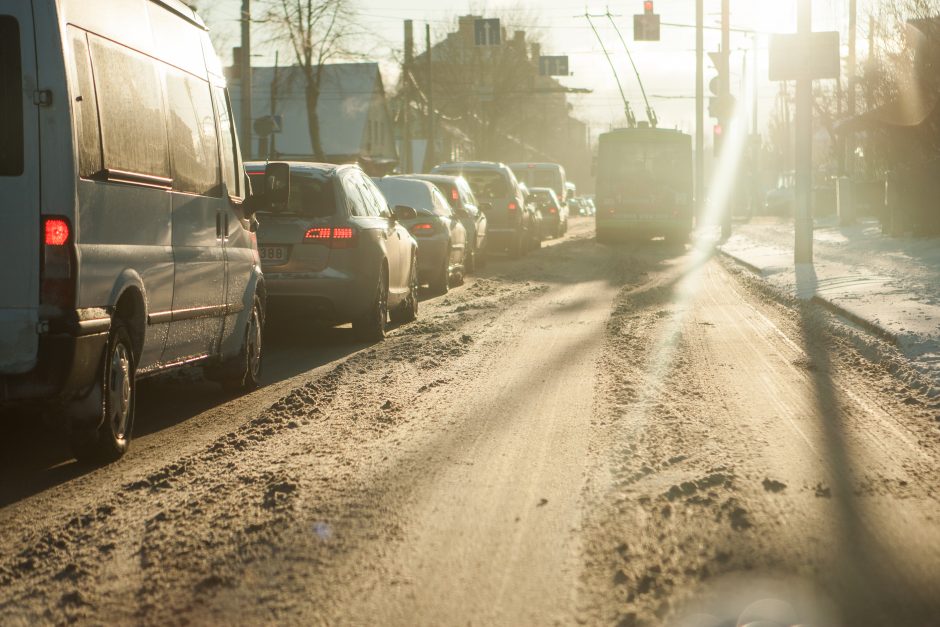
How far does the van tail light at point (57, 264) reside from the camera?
18.5ft

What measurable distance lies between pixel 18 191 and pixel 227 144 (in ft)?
10.5

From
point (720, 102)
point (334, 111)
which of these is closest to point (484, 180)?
point (720, 102)

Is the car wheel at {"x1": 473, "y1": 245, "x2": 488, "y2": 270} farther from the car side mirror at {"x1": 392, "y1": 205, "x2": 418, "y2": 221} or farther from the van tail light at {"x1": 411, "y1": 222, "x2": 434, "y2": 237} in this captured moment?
the car side mirror at {"x1": 392, "y1": 205, "x2": 418, "y2": 221}

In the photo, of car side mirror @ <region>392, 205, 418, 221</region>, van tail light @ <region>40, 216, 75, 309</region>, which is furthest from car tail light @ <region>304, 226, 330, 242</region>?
van tail light @ <region>40, 216, 75, 309</region>

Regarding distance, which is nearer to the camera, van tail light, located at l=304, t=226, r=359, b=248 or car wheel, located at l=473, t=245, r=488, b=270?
van tail light, located at l=304, t=226, r=359, b=248

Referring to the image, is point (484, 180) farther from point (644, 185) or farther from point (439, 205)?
point (644, 185)

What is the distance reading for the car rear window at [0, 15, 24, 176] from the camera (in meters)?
5.61

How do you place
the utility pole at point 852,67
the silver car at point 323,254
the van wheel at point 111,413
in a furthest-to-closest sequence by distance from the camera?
the utility pole at point 852,67 → the silver car at point 323,254 → the van wheel at point 111,413

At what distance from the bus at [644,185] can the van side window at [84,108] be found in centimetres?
2905

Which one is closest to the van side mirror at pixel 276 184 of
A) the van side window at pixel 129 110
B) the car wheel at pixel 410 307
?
the van side window at pixel 129 110

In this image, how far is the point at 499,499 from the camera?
17.8ft

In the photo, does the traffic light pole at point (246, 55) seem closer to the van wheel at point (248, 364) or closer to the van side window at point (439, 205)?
the van side window at point (439, 205)

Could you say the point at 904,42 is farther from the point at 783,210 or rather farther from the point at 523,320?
the point at 783,210

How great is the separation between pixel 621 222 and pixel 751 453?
28626 mm
